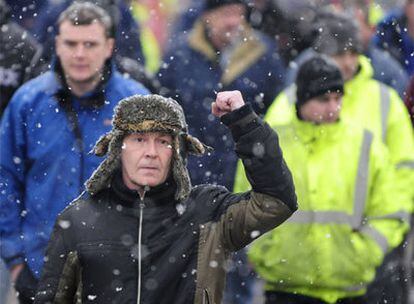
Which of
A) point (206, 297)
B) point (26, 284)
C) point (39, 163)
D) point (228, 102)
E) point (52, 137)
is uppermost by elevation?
point (228, 102)

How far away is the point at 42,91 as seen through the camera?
8.30 m

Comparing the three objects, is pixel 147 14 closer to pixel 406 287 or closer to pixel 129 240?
pixel 406 287

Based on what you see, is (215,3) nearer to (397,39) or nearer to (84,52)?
(84,52)

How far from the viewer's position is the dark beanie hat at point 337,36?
9008mm

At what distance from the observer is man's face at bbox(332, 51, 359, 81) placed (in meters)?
8.92

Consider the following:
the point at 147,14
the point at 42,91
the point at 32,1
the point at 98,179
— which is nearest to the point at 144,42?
the point at 32,1

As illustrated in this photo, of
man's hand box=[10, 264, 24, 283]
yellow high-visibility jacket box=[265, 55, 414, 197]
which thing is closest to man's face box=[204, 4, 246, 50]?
Result: yellow high-visibility jacket box=[265, 55, 414, 197]

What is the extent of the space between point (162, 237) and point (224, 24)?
3.68m

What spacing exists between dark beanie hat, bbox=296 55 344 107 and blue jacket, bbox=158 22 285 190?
767 mm

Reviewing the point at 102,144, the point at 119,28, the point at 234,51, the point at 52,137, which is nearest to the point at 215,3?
the point at 234,51

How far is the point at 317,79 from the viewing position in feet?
27.3

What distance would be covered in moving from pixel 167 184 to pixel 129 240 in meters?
0.26

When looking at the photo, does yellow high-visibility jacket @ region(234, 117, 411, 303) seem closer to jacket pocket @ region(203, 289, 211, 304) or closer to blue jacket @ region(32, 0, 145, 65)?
blue jacket @ region(32, 0, 145, 65)

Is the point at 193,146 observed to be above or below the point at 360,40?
above
